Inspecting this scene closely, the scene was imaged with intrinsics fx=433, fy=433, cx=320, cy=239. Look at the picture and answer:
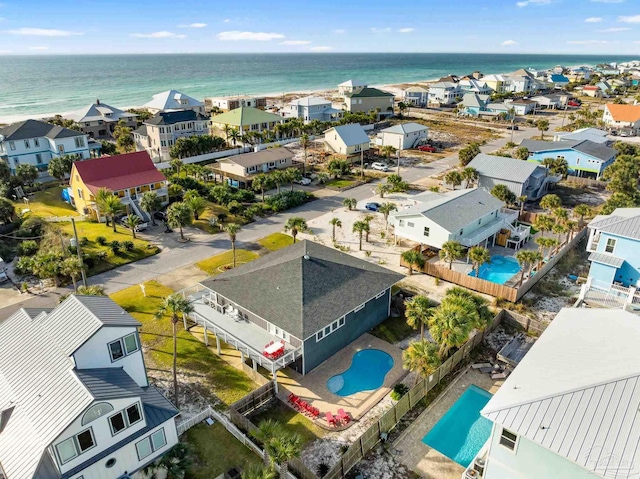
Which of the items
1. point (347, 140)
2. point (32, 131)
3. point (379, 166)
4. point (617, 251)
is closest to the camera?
point (617, 251)

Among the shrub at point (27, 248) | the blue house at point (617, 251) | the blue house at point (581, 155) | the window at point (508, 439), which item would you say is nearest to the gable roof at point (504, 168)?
the blue house at point (581, 155)

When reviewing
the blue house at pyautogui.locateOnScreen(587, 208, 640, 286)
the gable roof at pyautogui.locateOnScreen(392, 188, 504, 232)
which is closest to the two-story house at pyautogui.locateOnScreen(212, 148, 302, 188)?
the gable roof at pyautogui.locateOnScreen(392, 188, 504, 232)

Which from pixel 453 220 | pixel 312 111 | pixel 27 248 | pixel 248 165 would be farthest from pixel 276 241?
pixel 312 111

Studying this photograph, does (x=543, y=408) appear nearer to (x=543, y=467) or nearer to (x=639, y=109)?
(x=543, y=467)

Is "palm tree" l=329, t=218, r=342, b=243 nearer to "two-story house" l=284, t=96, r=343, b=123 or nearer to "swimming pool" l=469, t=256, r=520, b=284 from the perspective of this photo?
"swimming pool" l=469, t=256, r=520, b=284

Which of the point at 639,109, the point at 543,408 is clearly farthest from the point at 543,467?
the point at 639,109

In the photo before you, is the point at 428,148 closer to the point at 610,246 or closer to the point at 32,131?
the point at 610,246
